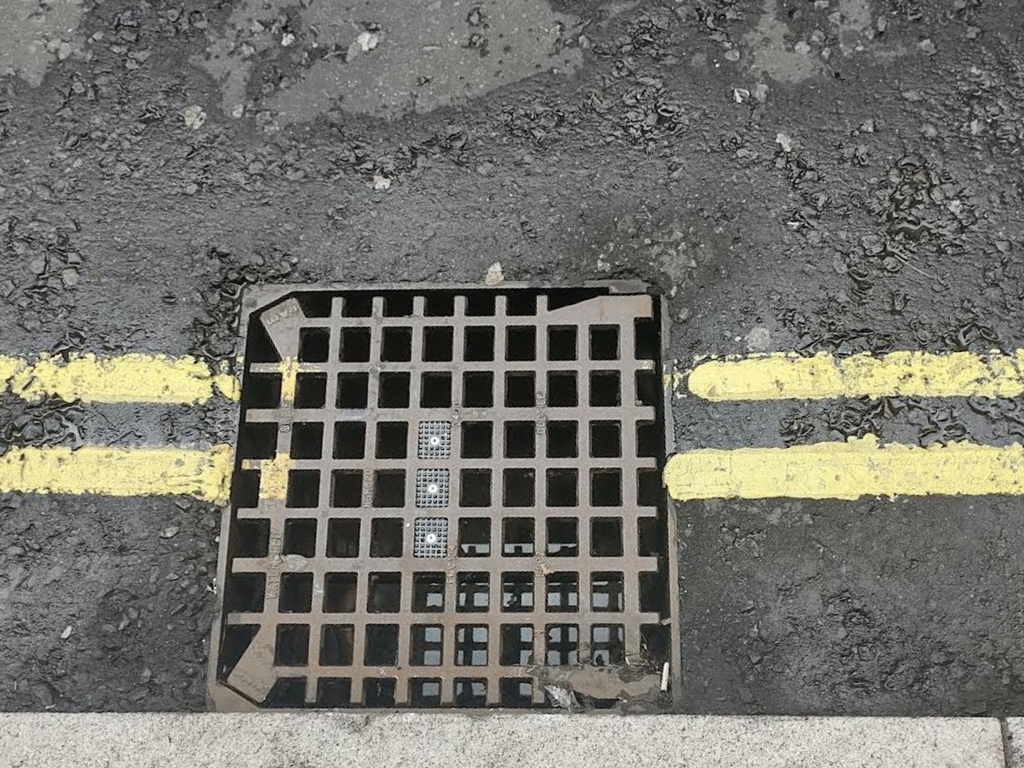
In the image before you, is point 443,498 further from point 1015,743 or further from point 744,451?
point 1015,743

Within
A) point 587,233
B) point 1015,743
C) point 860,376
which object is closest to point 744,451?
point 860,376

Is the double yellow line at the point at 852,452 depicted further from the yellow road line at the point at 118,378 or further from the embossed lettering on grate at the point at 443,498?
the yellow road line at the point at 118,378

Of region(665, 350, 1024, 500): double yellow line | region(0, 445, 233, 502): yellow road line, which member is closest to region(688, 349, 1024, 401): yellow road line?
region(665, 350, 1024, 500): double yellow line

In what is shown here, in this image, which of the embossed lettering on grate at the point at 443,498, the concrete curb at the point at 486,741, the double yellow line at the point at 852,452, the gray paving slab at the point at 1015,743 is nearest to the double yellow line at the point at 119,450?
the embossed lettering on grate at the point at 443,498

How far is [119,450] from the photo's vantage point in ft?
8.48

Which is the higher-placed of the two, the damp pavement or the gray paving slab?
the damp pavement

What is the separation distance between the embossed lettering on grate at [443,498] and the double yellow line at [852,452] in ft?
0.52

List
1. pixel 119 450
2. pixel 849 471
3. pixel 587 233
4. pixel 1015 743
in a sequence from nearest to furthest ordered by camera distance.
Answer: pixel 1015 743, pixel 849 471, pixel 119 450, pixel 587 233

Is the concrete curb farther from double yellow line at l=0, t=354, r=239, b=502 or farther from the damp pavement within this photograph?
double yellow line at l=0, t=354, r=239, b=502

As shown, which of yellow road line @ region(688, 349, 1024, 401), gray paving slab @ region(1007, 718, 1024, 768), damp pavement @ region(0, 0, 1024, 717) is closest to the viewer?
gray paving slab @ region(1007, 718, 1024, 768)

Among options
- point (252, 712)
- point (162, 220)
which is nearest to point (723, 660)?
point (252, 712)

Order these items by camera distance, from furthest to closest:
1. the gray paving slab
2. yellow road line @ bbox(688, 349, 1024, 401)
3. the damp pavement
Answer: yellow road line @ bbox(688, 349, 1024, 401) → the damp pavement → the gray paving slab

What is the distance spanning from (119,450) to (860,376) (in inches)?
84.6

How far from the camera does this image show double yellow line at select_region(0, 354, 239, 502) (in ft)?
8.36
